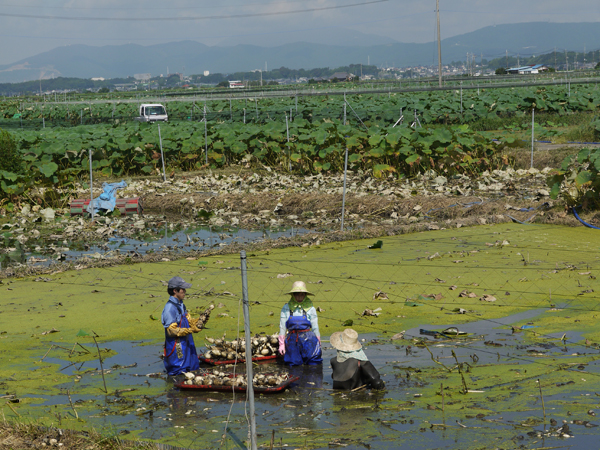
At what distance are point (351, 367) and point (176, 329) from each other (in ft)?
5.59

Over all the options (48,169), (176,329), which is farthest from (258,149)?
(176,329)

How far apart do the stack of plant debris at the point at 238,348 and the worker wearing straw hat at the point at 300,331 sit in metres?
0.19

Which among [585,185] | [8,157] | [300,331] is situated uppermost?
[8,157]

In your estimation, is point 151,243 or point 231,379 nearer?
point 231,379

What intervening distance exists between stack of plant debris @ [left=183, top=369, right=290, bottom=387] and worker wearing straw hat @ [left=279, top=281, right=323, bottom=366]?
17.7 inches

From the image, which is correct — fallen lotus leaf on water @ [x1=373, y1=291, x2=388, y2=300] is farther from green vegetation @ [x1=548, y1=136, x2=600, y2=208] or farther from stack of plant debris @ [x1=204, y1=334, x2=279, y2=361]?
green vegetation @ [x1=548, y1=136, x2=600, y2=208]

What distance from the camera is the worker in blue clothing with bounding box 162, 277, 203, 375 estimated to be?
6.74 metres

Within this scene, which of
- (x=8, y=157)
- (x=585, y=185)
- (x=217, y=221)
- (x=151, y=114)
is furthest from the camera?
(x=151, y=114)

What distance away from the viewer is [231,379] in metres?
6.37

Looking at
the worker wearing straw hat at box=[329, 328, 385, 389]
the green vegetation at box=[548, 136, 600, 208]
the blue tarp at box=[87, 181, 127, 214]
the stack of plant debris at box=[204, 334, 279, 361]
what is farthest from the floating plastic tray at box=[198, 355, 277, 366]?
the blue tarp at box=[87, 181, 127, 214]

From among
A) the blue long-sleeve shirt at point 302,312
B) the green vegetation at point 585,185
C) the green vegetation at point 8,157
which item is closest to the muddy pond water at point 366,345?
the blue long-sleeve shirt at point 302,312

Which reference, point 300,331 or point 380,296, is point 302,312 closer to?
point 300,331

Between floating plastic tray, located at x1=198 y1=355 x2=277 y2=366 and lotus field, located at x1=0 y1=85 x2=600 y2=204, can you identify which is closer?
floating plastic tray, located at x1=198 y1=355 x2=277 y2=366

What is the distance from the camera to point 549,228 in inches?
520
